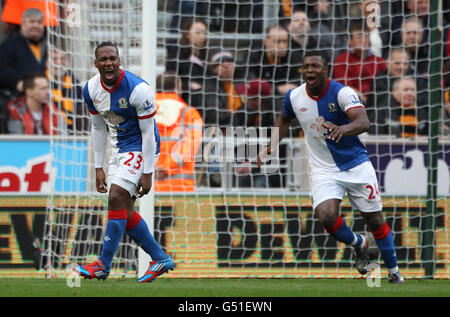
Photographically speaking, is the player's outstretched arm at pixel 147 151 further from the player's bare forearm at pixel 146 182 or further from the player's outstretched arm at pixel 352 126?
the player's outstretched arm at pixel 352 126

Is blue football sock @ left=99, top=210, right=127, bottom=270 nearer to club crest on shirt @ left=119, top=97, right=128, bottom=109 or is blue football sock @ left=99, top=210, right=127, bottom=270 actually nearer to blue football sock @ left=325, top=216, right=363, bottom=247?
club crest on shirt @ left=119, top=97, right=128, bottom=109

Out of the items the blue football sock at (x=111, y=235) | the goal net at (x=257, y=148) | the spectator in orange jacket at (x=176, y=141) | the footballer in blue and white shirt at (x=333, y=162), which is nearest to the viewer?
the blue football sock at (x=111, y=235)

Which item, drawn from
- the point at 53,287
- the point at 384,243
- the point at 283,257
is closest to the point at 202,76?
the point at 283,257

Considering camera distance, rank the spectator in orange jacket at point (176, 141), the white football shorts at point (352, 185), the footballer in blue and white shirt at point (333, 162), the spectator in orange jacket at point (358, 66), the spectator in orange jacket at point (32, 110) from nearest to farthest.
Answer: the footballer in blue and white shirt at point (333, 162)
the white football shorts at point (352, 185)
the spectator in orange jacket at point (176, 141)
the spectator in orange jacket at point (358, 66)
the spectator in orange jacket at point (32, 110)

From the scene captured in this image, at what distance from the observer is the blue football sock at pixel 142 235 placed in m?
7.19

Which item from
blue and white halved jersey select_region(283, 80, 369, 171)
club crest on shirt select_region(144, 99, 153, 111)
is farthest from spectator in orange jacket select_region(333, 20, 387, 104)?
club crest on shirt select_region(144, 99, 153, 111)

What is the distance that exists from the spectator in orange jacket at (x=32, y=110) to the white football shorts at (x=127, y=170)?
162 inches

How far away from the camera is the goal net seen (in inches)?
361

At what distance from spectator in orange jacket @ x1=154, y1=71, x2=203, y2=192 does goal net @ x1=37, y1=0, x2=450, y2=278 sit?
14 millimetres

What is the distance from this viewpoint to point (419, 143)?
9.38 m

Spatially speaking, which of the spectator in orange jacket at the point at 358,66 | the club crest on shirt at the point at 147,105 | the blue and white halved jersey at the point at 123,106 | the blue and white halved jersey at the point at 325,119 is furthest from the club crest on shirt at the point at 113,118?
the spectator in orange jacket at the point at 358,66
